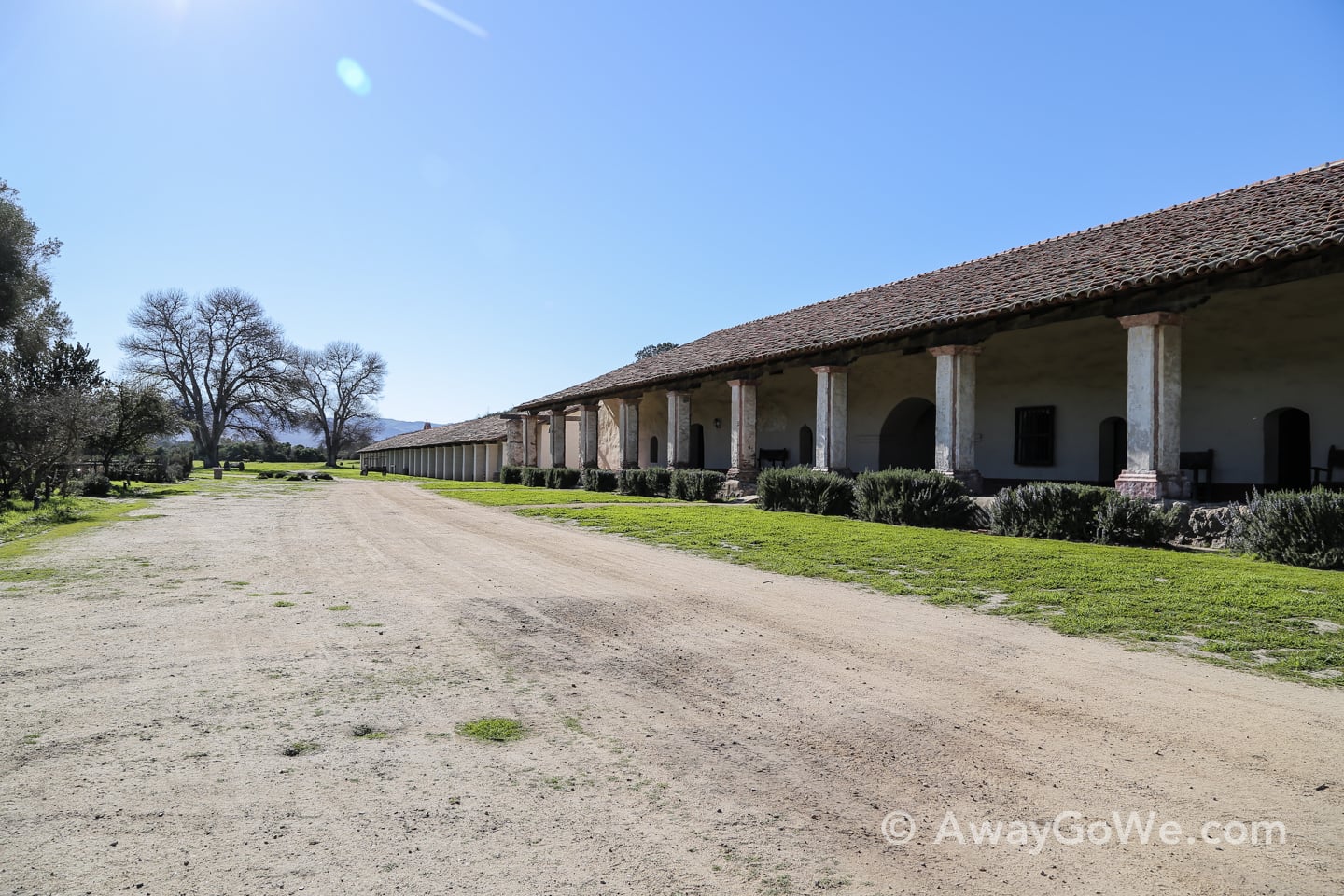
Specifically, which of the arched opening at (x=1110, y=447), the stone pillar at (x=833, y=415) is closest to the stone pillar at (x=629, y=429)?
the stone pillar at (x=833, y=415)

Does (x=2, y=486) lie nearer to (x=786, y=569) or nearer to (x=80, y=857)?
(x=786, y=569)

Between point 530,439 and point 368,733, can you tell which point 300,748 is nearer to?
point 368,733

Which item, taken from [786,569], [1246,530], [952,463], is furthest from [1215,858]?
[952,463]

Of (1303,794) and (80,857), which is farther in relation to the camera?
(1303,794)

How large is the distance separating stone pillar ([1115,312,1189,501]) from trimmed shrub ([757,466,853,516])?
16.6 feet

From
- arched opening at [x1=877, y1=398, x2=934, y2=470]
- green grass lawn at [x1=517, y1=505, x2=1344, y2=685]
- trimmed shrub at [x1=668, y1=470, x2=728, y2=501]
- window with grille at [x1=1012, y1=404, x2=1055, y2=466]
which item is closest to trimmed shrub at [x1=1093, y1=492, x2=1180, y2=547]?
green grass lawn at [x1=517, y1=505, x2=1344, y2=685]

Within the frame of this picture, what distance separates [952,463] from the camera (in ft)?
48.6

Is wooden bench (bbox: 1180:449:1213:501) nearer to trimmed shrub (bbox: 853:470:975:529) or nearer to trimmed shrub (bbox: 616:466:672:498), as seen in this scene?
trimmed shrub (bbox: 853:470:975:529)

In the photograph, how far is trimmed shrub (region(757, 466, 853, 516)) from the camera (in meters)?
Result: 15.4

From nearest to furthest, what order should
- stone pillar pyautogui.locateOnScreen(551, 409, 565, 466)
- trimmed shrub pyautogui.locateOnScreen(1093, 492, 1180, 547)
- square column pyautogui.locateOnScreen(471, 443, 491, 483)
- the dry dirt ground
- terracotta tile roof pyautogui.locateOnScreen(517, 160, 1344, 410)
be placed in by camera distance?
the dry dirt ground → trimmed shrub pyautogui.locateOnScreen(1093, 492, 1180, 547) → terracotta tile roof pyautogui.locateOnScreen(517, 160, 1344, 410) → stone pillar pyautogui.locateOnScreen(551, 409, 565, 466) → square column pyautogui.locateOnScreen(471, 443, 491, 483)

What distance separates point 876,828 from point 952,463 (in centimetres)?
1305

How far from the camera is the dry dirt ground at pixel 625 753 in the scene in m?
2.40

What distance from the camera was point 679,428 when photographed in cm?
2445

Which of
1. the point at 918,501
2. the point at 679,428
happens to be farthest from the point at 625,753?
the point at 679,428
